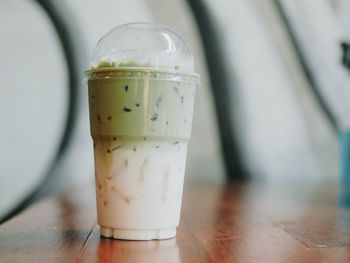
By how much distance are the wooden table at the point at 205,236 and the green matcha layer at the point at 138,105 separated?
0.53ft

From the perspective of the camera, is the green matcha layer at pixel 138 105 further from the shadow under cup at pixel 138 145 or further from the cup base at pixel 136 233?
the cup base at pixel 136 233

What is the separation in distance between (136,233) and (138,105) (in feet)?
0.61

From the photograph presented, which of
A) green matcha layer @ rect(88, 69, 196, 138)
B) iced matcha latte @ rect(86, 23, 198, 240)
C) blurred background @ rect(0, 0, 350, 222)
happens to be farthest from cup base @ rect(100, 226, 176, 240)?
blurred background @ rect(0, 0, 350, 222)

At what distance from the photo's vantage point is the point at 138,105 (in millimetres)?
653

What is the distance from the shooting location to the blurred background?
5.27 feet

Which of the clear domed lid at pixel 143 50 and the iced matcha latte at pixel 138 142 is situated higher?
the clear domed lid at pixel 143 50

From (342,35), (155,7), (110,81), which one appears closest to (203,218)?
(110,81)

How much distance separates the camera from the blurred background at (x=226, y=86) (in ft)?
5.27

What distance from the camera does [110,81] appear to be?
664 millimetres

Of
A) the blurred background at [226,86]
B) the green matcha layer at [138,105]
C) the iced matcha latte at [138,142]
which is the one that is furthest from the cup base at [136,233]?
the blurred background at [226,86]

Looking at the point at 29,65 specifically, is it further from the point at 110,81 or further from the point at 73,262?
the point at 73,262

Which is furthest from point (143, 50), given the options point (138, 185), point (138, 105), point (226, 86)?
point (226, 86)

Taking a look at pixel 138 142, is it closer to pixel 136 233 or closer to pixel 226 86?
pixel 136 233

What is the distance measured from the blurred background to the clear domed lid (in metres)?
0.89
